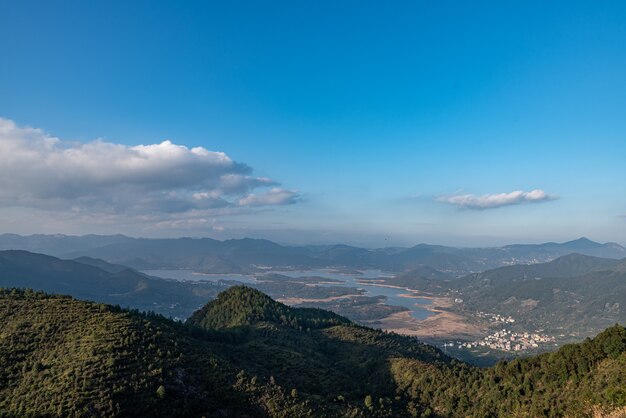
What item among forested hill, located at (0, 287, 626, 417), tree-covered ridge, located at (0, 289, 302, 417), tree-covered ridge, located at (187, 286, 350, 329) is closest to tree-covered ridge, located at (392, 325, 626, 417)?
forested hill, located at (0, 287, 626, 417)

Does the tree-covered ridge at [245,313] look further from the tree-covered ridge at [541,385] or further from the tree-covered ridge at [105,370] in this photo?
the tree-covered ridge at [541,385]

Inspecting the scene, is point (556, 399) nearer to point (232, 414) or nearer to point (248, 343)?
point (232, 414)

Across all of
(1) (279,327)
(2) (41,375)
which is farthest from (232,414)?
(1) (279,327)

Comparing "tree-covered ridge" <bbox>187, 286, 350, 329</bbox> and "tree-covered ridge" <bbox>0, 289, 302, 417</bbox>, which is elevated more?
"tree-covered ridge" <bbox>0, 289, 302, 417</bbox>

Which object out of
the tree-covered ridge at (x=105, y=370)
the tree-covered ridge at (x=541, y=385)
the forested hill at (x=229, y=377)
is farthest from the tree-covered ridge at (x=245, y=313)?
the tree-covered ridge at (x=541, y=385)

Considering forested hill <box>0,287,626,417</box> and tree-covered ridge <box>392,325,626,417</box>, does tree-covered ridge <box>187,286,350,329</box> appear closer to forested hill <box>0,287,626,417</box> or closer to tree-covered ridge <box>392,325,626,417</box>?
forested hill <box>0,287,626,417</box>

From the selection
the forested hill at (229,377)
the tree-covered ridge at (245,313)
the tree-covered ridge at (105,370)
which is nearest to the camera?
the tree-covered ridge at (105,370)
